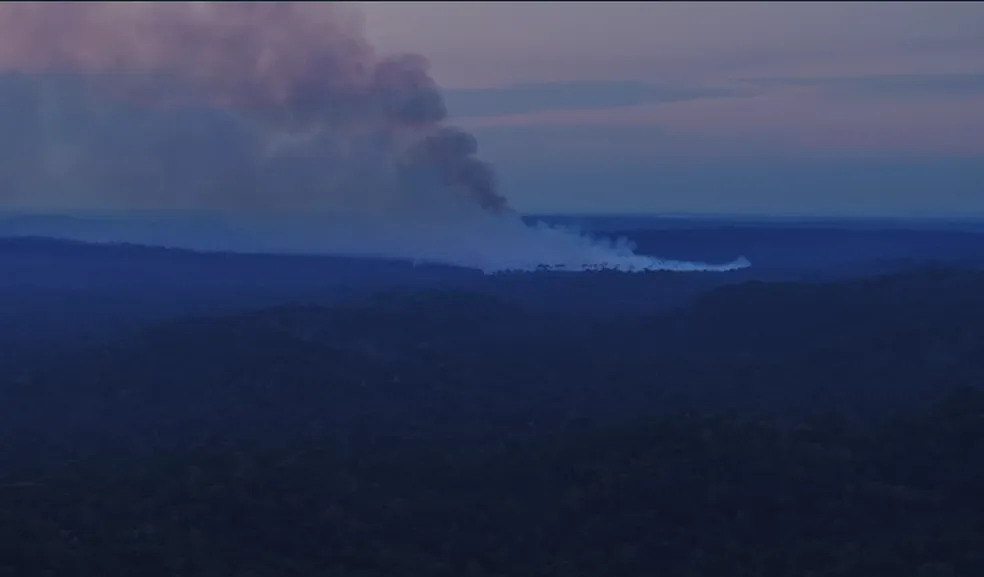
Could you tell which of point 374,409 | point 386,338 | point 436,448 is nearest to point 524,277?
point 386,338

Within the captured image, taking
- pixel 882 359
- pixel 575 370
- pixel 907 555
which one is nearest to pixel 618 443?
pixel 907 555

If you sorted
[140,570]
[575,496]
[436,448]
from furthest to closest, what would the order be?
[436,448]
[575,496]
[140,570]

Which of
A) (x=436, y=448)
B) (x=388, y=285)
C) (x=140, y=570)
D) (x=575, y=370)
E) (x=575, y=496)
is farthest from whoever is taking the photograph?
(x=388, y=285)

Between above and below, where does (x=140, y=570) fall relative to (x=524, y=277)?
below

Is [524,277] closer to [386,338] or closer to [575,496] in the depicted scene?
[386,338]

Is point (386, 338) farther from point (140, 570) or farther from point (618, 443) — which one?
point (140, 570)

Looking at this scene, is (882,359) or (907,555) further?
(882,359)
